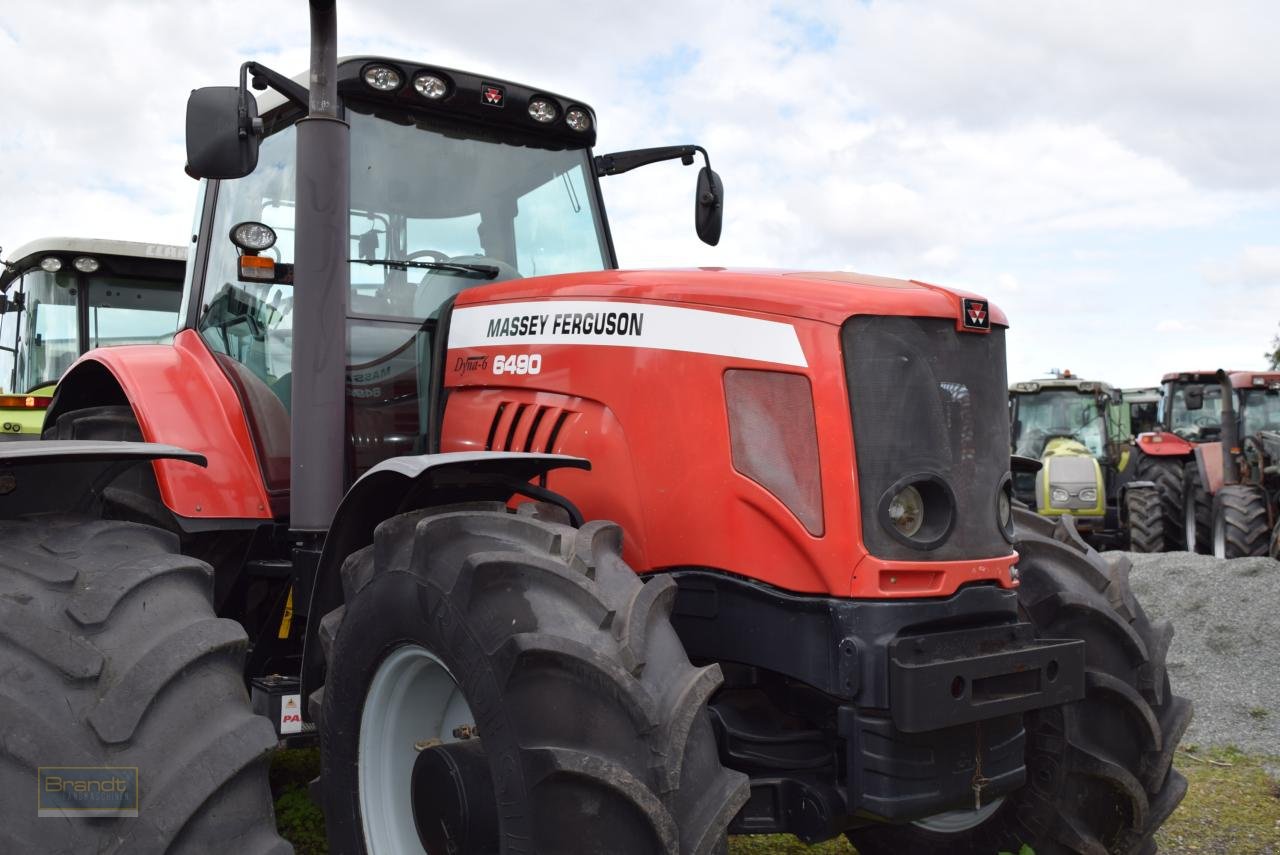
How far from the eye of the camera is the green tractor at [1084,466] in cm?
1377

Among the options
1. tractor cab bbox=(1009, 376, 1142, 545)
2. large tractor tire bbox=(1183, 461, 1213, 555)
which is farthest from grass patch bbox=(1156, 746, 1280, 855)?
tractor cab bbox=(1009, 376, 1142, 545)

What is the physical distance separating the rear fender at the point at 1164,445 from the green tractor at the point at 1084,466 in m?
0.48

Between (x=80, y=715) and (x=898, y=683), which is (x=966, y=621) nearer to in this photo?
(x=898, y=683)

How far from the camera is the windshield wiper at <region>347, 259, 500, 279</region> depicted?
348 cm

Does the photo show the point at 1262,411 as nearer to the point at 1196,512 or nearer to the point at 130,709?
the point at 1196,512

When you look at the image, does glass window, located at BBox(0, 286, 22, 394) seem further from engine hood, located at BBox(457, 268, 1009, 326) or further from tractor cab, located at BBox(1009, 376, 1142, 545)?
tractor cab, located at BBox(1009, 376, 1142, 545)

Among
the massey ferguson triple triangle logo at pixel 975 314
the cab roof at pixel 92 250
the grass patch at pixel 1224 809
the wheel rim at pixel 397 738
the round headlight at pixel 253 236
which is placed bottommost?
the grass patch at pixel 1224 809

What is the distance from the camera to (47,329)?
26.2ft

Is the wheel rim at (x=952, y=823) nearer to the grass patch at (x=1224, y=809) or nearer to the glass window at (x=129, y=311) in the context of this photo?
the grass patch at (x=1224, y=809)

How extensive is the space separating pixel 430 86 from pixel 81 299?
5.34 m

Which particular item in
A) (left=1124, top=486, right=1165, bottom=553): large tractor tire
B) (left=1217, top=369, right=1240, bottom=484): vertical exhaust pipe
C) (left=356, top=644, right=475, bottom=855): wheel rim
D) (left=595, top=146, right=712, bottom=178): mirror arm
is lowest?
(left=1124, top=486, right=1165, bottom=553): large tractor tire

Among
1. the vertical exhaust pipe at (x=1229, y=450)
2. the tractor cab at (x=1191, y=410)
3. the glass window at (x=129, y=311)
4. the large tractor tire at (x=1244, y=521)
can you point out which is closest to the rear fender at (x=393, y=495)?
the glass window at (x=129, y=311)

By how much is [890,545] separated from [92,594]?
1.80m

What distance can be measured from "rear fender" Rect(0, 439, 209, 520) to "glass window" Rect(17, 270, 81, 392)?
528cm
